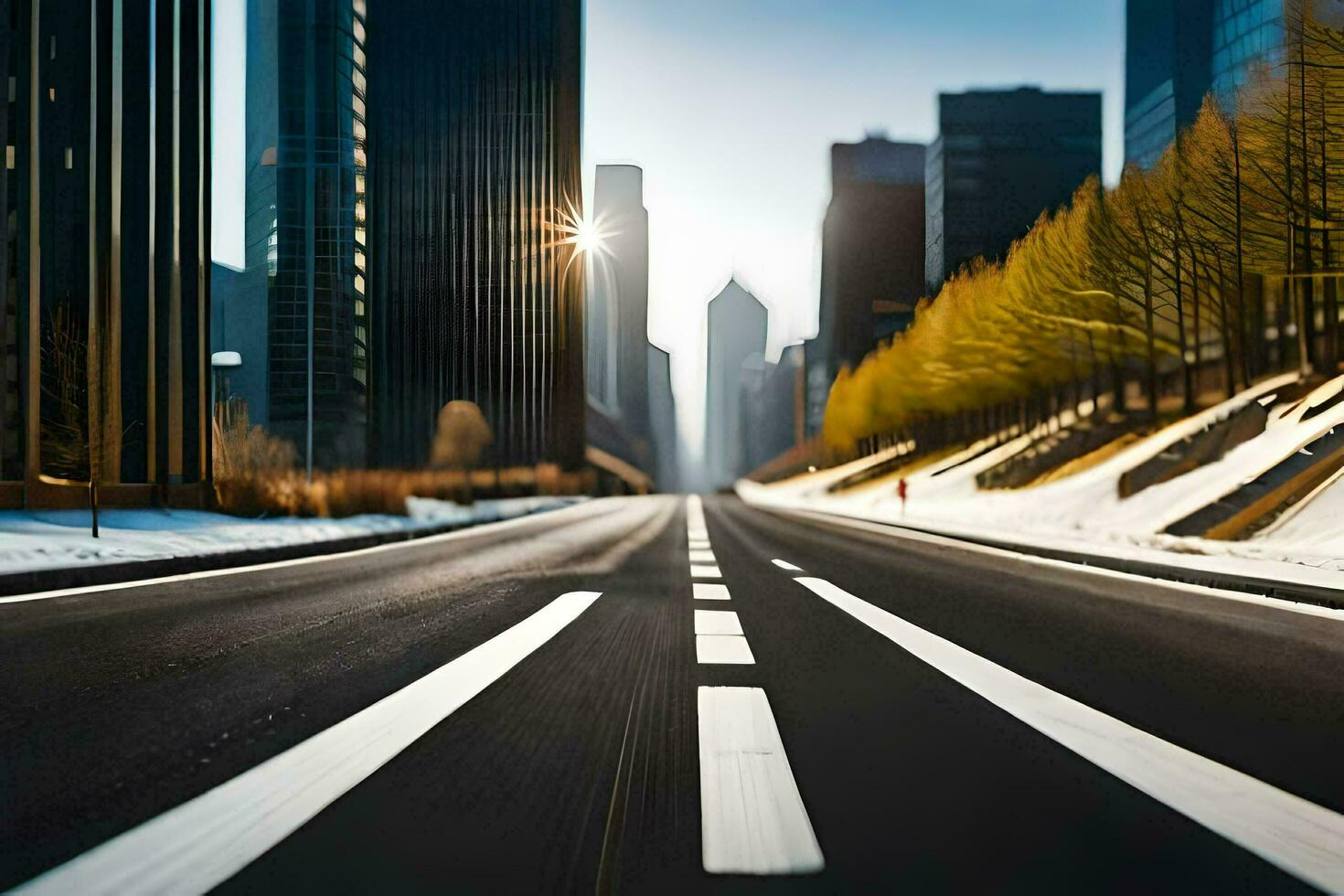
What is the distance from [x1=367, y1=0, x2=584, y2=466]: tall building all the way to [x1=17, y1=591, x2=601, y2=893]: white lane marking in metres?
87.2

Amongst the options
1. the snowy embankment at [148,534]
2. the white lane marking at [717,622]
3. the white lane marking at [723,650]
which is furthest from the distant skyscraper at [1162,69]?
the white lane marking at [723,650]

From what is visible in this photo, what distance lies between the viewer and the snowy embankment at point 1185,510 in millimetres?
12680

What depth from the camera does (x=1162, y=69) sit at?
293ft

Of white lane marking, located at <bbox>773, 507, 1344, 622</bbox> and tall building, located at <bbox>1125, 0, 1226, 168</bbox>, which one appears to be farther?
tall building, located at <bbox>1125, 0, 1226, 168</bbox>

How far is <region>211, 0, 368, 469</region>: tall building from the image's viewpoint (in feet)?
231

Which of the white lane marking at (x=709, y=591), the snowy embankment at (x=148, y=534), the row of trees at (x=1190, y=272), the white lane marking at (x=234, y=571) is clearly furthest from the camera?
the row of trees at (x=1190, y=272)

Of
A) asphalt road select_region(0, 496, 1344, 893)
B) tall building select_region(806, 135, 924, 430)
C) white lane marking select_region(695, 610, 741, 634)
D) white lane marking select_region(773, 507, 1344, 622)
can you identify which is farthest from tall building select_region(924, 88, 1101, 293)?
asphalt road select_region(0, 496, 1344, 893)

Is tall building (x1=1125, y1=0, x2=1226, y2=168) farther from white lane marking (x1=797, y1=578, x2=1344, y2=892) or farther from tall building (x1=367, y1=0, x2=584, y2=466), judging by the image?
white lane marking (x1=797, y1=578, x2=1344, y2=892)

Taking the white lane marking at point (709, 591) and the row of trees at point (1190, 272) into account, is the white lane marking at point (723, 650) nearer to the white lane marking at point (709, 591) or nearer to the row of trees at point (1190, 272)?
the white lane marking at point (709, 591)

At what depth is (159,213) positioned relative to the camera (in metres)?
22.9

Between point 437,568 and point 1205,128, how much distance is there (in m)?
26.8

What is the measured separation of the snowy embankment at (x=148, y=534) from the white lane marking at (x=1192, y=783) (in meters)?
9.08

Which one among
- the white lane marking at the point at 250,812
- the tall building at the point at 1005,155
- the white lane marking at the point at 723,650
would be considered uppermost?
the tall building at the point at 1005,155

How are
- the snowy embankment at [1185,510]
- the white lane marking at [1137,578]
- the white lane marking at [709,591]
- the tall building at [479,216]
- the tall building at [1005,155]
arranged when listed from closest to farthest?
the white lane marking at [1137,578] → the white lane marking at [709,591] → the snowy embankment at [1185,510] → the tall building at [1005,155] → the tall building at [479,216]
